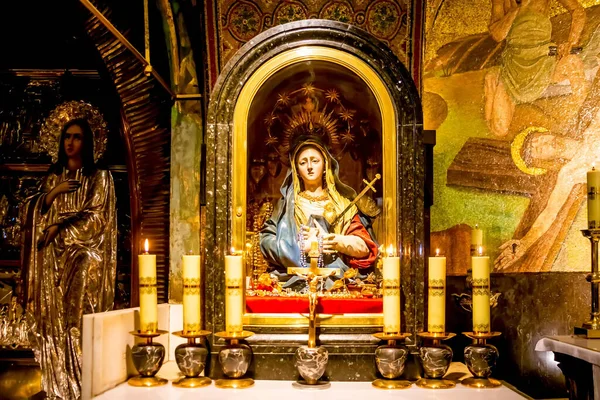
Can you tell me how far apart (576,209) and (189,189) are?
2348mm

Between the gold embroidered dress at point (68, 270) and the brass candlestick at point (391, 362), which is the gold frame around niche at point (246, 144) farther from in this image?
the gold embroidered dress at point (68, 270)

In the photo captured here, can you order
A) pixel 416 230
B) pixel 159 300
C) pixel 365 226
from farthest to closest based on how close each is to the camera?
Result: pixel 159 300
pixel 365 226
pixel 416 230

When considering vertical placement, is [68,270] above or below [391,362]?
above

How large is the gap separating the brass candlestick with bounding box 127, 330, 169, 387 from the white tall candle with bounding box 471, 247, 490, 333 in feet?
4.75

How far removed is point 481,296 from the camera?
2889 millimetres

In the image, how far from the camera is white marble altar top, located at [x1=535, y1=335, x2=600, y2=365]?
2637 mm

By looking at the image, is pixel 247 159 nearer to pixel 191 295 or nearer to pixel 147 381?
pixel 191 295

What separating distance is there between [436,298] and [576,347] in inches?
24.7

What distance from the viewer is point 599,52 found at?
12.5 ft

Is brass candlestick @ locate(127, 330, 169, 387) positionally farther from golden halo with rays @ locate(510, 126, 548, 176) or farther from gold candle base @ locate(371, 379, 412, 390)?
golden halo with rays @ locate(510, 126, 548, 176)

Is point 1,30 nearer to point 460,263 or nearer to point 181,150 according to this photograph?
point 181,150

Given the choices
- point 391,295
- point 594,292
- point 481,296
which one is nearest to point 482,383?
point 481,296

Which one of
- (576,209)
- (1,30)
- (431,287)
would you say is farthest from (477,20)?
(1,30)

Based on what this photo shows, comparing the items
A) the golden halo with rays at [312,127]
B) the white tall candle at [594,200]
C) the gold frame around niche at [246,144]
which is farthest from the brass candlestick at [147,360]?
the white tall candle at [594,200]
